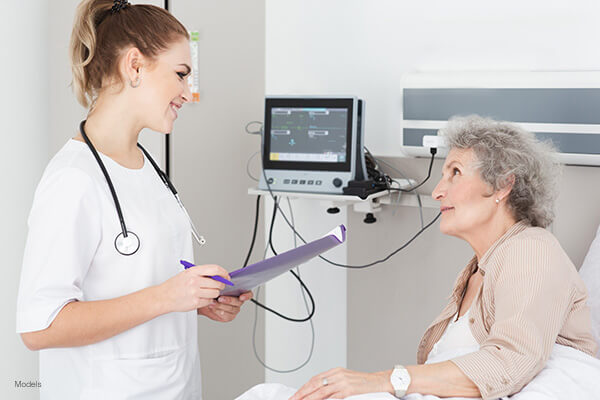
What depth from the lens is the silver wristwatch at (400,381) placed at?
139 cm

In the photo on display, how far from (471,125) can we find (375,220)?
2.92 feet

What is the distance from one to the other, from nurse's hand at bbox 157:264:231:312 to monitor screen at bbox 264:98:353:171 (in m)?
1.07

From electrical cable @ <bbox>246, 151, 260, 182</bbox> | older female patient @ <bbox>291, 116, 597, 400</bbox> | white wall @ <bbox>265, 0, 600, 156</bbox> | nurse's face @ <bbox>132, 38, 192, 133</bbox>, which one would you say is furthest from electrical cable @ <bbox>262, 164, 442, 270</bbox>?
nurse's face @ <bbox>132, 38, 192, 133</bbox>

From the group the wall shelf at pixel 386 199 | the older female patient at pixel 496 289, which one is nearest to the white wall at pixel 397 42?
the wall shelf at pixel 386 199

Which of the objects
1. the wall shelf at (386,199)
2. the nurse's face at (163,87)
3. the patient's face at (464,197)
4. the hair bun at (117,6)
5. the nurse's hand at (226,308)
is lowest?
the nurse's hand at (226,308)

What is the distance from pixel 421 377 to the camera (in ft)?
4.61

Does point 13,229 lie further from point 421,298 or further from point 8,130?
point 421,298

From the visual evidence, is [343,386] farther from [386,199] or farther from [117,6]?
[386,199]

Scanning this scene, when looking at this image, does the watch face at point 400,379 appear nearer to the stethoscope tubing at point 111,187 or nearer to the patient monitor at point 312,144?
the stethoscope tubing at point 111,187

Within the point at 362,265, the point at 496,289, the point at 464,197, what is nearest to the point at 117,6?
the point at 464,197

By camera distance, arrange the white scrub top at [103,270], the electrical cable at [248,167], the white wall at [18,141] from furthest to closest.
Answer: the electrical cable at [248,167] → the white wall at [18,141] → the white scrub top at [103,270]

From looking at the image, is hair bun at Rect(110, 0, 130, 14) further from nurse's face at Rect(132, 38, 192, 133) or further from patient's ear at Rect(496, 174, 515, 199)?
patient's ear at Rect(496, 174, 515, 199)

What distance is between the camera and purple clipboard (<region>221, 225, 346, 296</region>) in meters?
1.29

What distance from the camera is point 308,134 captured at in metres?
2.38
